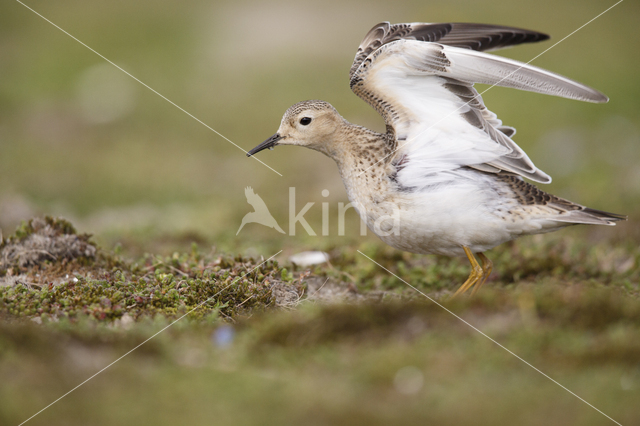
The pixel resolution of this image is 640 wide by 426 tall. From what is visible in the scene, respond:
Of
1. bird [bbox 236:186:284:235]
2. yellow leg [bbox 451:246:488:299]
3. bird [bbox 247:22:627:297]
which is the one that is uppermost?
bird [bbox 247:22:627:297]

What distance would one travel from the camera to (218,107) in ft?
61.9

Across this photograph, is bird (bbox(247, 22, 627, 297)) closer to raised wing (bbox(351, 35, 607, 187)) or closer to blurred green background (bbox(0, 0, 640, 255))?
raised wing (bbox(351, 35, 607, 187))

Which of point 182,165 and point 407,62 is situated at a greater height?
point 407,62

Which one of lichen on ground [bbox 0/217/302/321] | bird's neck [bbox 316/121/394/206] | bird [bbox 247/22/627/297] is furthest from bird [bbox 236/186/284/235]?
bird [bbox 247/22/627/297]

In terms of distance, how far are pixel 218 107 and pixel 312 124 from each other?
12.6 m

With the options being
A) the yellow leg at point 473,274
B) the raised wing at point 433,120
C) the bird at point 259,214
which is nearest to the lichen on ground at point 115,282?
the yellow leg at point 473,274

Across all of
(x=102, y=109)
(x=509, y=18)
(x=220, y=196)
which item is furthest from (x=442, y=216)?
(x=509, y=18)

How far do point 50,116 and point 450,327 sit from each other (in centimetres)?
1709

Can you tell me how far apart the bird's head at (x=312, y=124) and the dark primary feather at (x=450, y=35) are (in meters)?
0.61

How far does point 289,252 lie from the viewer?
8016 mm

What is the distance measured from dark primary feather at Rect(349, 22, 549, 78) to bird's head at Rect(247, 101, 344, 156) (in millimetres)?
610

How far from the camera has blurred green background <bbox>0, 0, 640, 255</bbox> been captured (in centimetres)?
1189

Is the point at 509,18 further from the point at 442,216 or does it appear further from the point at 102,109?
the point at 442,216

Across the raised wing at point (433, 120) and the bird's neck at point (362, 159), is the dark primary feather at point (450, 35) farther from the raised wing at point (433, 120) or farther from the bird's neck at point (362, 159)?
the bird's neck at point (362, 159)
